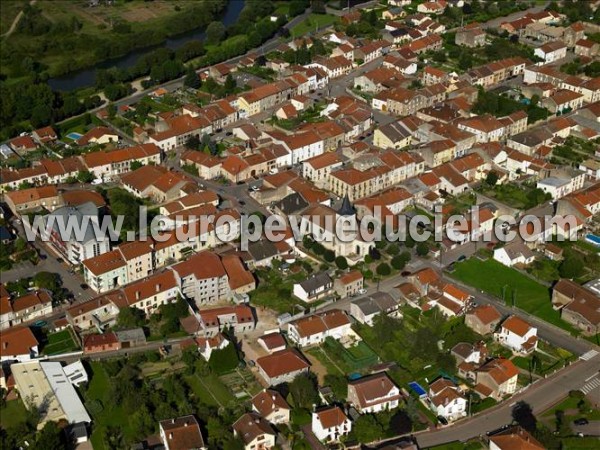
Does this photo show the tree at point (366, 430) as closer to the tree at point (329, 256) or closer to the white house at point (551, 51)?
the tree at point (329, 256)

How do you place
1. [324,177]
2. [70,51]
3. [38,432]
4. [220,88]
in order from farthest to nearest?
[70,51] → [220,88] → [324,177] → [38,432]

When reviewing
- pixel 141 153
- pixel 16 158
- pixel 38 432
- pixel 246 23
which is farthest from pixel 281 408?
pixel 246 23

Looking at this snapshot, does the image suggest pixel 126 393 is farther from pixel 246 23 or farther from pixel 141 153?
pixel 246 23

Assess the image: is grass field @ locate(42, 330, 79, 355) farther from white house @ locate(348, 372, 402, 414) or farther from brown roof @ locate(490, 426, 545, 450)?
brown roof @ locate(490, 426, 545, 450)

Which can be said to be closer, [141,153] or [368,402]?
[368,402]

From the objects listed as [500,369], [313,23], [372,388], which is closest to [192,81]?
[313,23]

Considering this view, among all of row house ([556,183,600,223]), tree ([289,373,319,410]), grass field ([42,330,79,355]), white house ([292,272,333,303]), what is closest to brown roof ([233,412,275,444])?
tree ([289,373,319,410])
